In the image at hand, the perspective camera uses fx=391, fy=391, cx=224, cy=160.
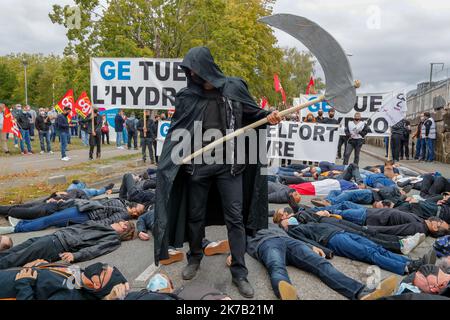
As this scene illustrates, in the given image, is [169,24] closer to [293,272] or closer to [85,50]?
[85,50]

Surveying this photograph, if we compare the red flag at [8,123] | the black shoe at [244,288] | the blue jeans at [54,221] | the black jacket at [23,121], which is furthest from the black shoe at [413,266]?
the black jacket at [23,121]

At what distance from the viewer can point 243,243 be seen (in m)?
3.96

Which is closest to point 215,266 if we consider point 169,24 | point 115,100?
point 115,100

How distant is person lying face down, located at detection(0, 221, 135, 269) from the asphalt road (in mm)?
154

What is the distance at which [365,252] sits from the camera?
486cm

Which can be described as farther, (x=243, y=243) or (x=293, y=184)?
(x=293, y=184)

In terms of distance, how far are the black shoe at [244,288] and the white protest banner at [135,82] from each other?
7.57m

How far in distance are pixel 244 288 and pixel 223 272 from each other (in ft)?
1.97

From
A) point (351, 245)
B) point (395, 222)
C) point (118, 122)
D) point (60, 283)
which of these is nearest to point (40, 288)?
point (60, 283)

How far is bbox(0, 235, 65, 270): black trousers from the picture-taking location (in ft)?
14.5

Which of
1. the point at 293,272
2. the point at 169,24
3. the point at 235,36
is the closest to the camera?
the point at 293,272

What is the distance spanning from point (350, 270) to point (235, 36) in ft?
58.8

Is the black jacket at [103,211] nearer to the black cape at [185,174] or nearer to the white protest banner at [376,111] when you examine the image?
the black cape at [185,174]

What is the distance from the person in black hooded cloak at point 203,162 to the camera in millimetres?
3879
